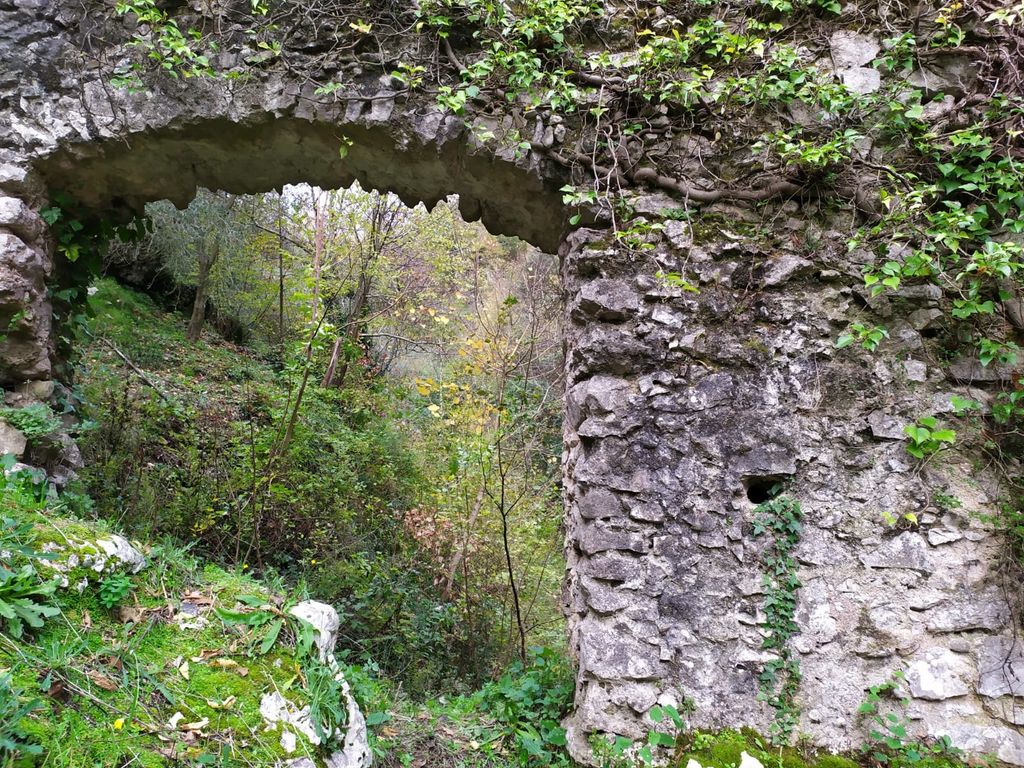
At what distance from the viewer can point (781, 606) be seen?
256 cm

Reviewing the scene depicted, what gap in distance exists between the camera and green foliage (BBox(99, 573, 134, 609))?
2.18 metres

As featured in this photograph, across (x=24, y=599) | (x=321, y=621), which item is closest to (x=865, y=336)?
(x=321, y=621)

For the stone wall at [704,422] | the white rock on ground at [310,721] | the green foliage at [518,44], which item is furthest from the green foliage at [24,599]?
the green foliage at [518,44]

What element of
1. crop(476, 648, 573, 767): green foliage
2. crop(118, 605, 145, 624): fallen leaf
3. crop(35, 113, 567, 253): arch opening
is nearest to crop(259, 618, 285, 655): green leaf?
crop(118, 605, 145, 624): fallen leaf

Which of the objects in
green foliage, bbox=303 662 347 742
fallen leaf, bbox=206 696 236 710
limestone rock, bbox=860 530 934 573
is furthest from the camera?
limestone rock, bbox=860 530 934 573

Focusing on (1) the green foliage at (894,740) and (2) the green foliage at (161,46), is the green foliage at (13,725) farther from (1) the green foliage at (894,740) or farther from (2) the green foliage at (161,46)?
(1) the green foliage at (894,740)

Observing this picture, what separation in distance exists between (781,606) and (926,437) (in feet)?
3.26

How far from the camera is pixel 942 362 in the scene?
2.69 meters

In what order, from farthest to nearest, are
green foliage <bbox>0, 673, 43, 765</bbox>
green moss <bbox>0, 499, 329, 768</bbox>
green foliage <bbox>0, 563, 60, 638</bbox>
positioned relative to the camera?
green foliage <bbox>0, 563, 60, 638</bbox>
green moss <bbox>0, 499, 329, 768</bbox>
green foliage <bbox>0, 673, 43, 765</bbox>

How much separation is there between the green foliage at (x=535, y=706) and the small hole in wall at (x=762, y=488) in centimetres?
130

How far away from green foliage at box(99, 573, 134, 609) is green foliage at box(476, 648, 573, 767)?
1.80m

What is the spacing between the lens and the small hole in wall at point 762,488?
106 inches

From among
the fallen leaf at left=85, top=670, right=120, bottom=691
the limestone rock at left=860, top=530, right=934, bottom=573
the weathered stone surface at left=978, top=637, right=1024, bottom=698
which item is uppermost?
the limestone rock at left=860, top=530, right=934, bottom=573

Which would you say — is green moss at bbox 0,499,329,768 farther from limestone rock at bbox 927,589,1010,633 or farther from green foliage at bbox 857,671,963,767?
limestone rock at bbox 927,589,1010,633
